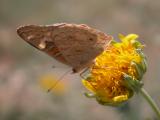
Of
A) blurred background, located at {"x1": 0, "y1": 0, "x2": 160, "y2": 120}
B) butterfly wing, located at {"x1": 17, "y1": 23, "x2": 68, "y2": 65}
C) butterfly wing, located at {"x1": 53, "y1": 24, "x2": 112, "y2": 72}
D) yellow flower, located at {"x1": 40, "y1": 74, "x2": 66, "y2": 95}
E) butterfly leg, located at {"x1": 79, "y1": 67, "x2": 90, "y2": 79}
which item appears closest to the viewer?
butterfly wing, located at {"x1": 17, "y1": 23, "x2": 68, "y2": 65}

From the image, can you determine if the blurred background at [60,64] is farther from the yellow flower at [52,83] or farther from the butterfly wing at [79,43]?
the butterfly wing at [79,43]

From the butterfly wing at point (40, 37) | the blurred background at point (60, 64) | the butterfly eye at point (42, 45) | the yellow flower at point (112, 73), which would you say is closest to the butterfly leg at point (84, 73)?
the yellow flower at point (112, 73)

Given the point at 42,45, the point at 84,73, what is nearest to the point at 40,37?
the point at 42,45

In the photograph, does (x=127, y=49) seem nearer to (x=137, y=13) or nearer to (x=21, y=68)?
(x=21, y=68)

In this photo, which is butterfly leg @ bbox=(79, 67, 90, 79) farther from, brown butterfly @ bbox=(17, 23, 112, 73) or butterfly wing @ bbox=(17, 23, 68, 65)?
butterfly wing @ bbox=(17, 23, 68, 65)

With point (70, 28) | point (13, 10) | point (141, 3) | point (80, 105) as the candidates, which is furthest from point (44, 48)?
point (13, 10)

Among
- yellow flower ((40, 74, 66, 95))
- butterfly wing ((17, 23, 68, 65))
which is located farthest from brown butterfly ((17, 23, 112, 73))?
yellow flower ((40, 74, 66, 95))

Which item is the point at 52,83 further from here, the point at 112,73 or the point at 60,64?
the point at 112,73
